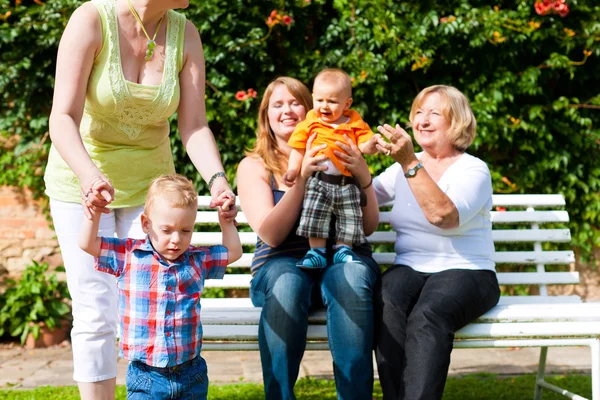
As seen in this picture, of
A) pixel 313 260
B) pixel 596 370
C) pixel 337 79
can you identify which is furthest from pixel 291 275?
pixel 596 370

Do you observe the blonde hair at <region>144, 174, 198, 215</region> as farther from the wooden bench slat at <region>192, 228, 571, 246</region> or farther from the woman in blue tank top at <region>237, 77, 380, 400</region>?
the wooden bench slat at <region>192, 228, 571, 246</region>

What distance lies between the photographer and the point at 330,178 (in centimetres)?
321

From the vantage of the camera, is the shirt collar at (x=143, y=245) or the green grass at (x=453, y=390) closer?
the shirt collar at (x=143, y=245)

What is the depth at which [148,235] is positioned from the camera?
2590 millimetres

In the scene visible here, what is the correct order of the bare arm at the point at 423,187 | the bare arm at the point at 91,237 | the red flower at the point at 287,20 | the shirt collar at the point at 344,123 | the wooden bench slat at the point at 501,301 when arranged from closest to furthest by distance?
the bare arm at the point at 91,237 < the bare arm at the point at 423,187 < the shirt collar at the point at 344,123 < the wooden bench slat at the point at 501,301 < the red flower at the point at 287,20

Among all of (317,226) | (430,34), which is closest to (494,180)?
(430,34)

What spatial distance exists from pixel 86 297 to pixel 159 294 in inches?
15.4

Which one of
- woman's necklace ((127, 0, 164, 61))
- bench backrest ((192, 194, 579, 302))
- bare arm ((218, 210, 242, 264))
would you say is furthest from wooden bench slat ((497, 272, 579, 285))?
woman's necklace ((127, 0, 164, 61))

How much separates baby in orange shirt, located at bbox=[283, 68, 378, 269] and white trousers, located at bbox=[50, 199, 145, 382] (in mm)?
740

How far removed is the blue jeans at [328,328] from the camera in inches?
111

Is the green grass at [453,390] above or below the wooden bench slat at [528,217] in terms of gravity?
below

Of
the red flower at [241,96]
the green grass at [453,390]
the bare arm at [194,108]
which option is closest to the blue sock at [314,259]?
the bare arm at [194,108]

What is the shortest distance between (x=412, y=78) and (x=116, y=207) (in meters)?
3.07

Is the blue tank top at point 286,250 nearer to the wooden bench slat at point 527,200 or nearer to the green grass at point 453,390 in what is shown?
the green grass at point 453,390
